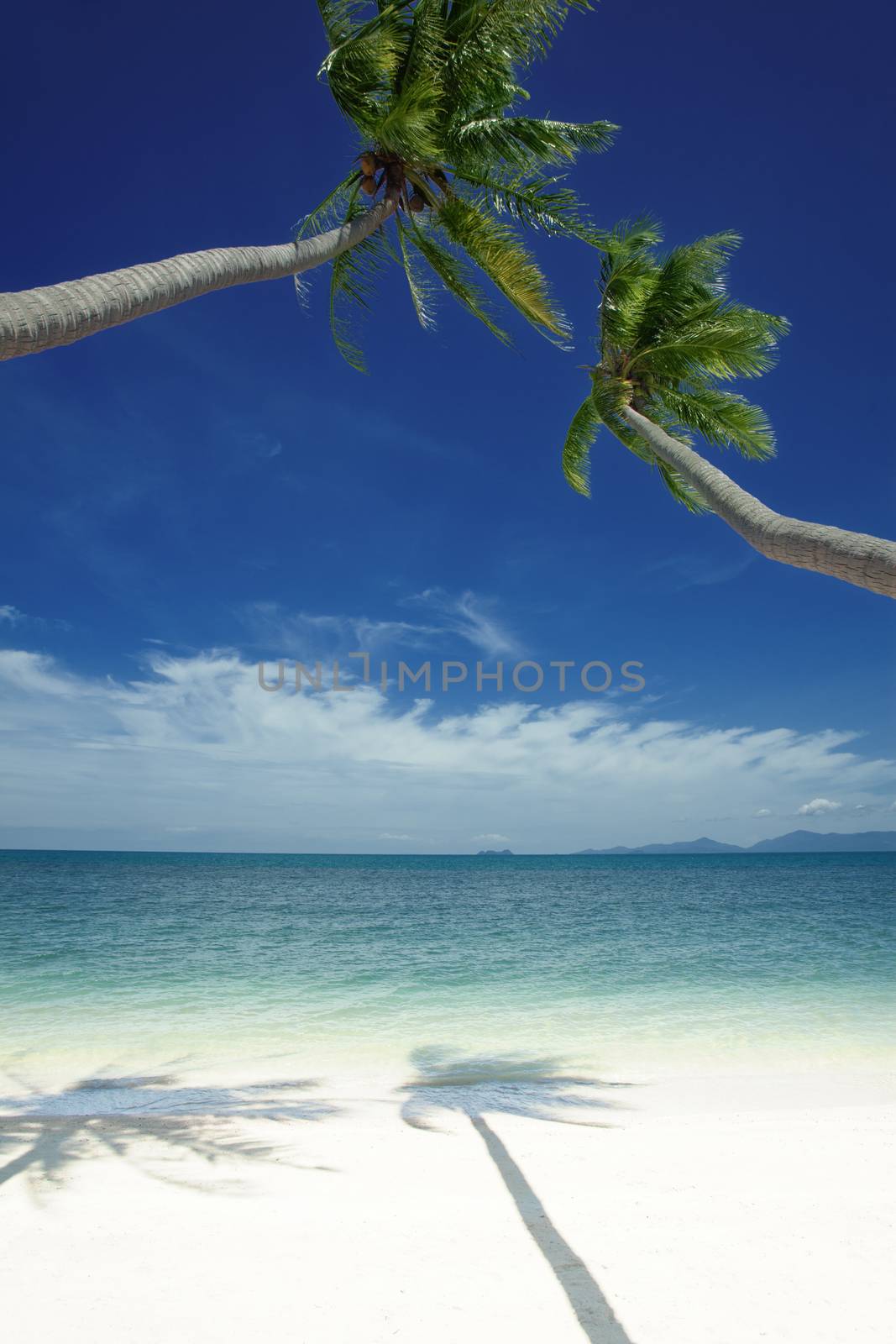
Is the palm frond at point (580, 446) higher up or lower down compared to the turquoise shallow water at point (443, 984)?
higher up

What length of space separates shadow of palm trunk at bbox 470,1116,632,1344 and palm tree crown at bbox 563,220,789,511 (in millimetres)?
6943

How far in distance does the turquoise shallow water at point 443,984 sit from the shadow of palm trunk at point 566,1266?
402 centimetres

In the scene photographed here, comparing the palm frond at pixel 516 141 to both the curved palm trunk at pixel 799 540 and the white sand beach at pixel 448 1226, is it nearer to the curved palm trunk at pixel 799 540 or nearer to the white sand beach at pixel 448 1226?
the curved palm trunk at pixel 799 540

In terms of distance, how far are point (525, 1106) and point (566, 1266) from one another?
326 centimetres

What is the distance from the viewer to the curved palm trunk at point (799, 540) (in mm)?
3342

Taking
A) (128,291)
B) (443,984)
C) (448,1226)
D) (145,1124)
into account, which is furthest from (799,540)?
(443,984)

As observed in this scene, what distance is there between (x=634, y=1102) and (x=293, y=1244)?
4209 mm

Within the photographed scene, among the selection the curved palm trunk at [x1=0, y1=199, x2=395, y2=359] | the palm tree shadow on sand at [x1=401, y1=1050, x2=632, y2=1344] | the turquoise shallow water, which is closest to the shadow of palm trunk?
the palm tree shadow on sand at [x1=401, y1=1050, x2=632, y2=1344]

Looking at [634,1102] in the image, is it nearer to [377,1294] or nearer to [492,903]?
[377,1294]

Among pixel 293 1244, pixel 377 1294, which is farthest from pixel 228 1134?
pixel 377 1294

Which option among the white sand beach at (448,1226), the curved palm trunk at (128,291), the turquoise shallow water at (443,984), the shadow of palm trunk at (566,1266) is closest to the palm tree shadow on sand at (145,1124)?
the white sand beach at (448,1226)

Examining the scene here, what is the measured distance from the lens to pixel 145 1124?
6.13 metres

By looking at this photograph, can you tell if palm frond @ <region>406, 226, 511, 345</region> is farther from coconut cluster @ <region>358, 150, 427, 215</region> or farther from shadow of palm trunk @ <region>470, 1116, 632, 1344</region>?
shadow of palm trunk @ <region>470, 1116, 632, 1344</region>

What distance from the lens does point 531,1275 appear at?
144 inches
